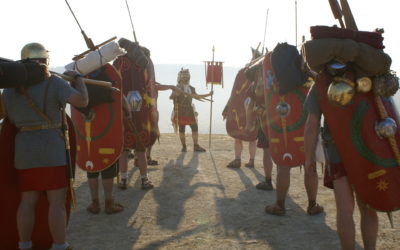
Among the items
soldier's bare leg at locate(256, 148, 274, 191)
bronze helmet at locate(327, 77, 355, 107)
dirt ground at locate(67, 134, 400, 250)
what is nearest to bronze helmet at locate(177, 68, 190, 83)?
dirt ground at locate(67, 134, 400, 250)

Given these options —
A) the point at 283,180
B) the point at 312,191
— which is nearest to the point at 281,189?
the point at 283,180

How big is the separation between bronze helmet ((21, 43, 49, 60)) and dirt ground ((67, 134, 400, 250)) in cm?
177

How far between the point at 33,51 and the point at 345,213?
2644 mm

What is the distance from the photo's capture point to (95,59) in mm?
4629

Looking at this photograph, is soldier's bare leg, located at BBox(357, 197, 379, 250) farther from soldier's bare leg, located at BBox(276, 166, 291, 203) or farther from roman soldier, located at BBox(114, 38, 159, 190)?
roman soldier, located at BBox(114, 38, 159, 190)

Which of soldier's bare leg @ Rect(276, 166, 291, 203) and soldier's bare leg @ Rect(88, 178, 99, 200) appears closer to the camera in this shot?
soldier's bare leg @ Rect(276, 166, 291, 203)

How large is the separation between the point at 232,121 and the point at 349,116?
15.2ft

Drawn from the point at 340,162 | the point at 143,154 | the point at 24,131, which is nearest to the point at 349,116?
the point at 340,162

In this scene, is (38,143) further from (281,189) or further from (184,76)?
(184,76)

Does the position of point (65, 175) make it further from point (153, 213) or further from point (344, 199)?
point (344, 199)

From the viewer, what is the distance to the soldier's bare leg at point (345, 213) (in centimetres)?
299

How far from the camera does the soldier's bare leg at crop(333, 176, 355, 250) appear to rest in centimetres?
299

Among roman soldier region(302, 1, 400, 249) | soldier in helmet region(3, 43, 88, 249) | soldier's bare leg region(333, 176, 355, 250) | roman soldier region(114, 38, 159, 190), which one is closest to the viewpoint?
roman soldier region(302, 1, 400, 249)

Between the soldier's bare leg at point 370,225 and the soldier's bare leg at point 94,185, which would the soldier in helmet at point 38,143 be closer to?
the soldier's bare leg at point 94,185
